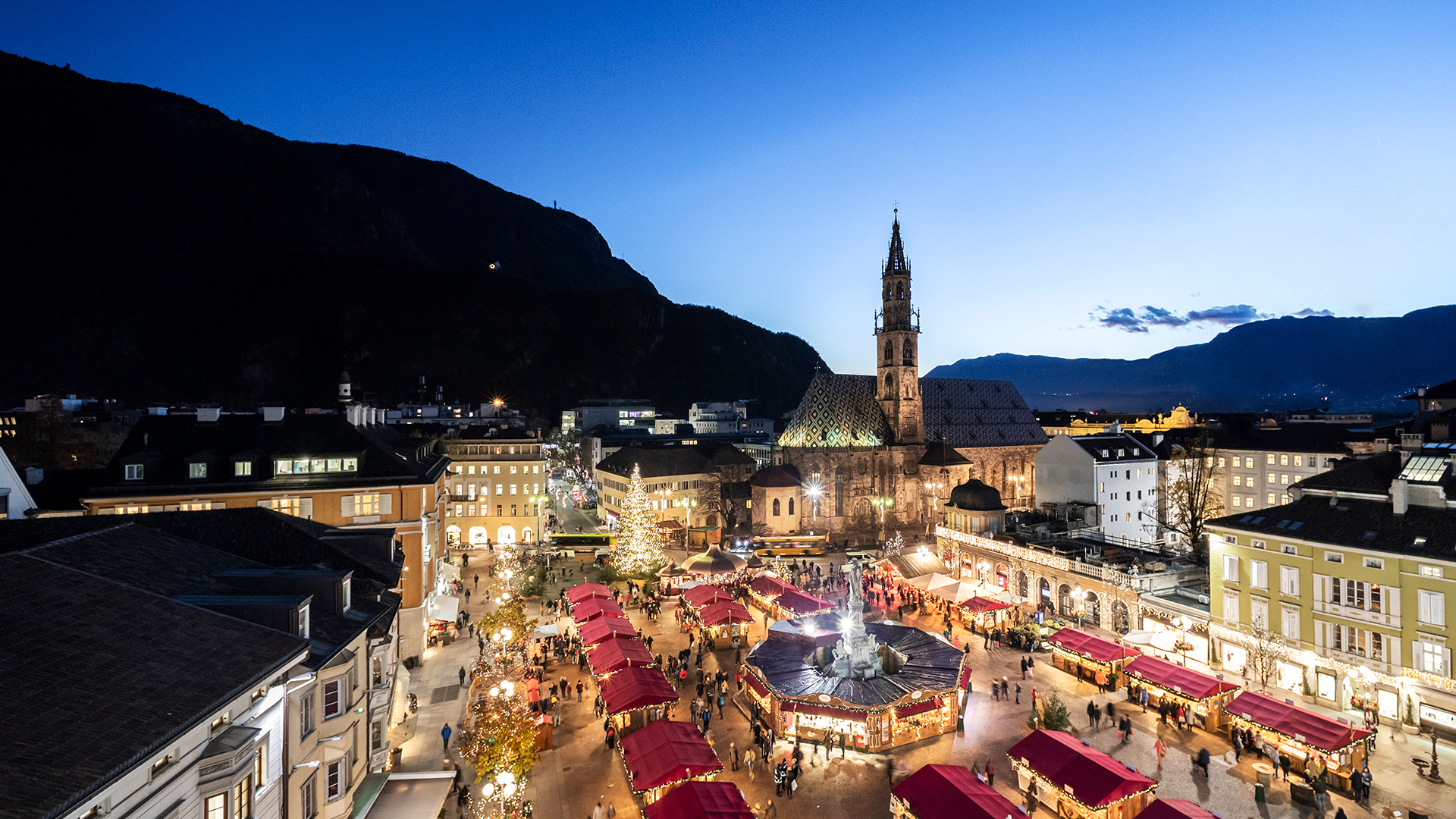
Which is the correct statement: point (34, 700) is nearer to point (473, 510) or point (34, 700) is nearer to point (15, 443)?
point (473, 510)

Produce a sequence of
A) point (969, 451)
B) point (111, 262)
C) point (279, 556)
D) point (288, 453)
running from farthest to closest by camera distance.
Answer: point (111, 262), point (969, 451), point (288, 453), point (279, 556)

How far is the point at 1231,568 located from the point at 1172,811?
19.9 m

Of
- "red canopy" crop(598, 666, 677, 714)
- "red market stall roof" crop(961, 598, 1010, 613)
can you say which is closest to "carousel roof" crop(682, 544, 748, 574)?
"red market stall roof" crop(961, 598, 1010, 613)

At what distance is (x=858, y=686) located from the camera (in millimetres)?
24766

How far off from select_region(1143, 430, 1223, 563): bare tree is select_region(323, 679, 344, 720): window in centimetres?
5777

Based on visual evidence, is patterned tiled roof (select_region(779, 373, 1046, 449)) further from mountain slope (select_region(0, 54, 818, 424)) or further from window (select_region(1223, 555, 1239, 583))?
mountain slope (select_region(0, 54, 818, 424))

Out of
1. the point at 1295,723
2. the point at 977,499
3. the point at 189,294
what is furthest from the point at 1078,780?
the point at 189,294

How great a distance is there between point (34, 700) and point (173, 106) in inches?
10405

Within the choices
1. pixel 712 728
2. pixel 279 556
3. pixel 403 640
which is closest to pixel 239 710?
pixel 279 556

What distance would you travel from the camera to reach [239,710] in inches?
474

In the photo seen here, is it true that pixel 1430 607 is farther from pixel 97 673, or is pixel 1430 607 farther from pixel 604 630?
pixel 97 673

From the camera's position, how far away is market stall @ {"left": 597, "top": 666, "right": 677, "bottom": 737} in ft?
80.8

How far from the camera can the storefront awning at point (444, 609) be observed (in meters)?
35.8

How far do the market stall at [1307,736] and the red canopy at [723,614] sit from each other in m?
21.5
